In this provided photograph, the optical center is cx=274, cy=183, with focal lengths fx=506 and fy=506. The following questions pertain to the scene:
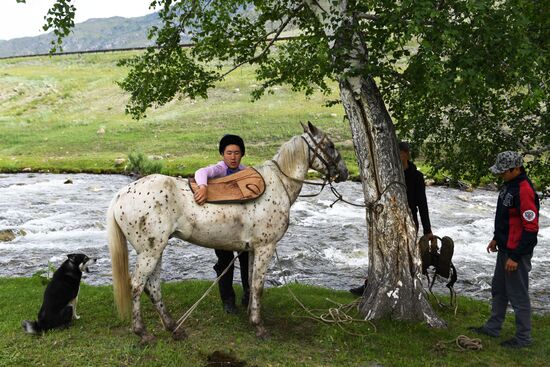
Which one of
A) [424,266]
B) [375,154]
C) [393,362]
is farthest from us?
[424,266]

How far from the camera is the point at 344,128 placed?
135 feet

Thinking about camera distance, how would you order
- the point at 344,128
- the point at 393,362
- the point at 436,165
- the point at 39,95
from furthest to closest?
1. the point at 39,95
2. the point at 344,128
3. the point at 436,165
4. the point at 393,362

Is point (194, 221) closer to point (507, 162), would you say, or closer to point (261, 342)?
point (261, 342)

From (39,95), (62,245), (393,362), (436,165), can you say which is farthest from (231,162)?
(39,95)

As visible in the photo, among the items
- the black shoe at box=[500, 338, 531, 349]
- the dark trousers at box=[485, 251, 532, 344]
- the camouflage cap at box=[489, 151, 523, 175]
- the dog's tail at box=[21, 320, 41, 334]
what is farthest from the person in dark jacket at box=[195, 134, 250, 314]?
the black shoe at box=[500, 338, 531, 349]

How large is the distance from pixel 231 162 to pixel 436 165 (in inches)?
247

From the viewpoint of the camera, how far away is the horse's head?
26.9ft

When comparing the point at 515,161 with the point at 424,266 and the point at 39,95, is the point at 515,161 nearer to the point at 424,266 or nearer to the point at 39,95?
the point at 424,266

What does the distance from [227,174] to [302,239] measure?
33.9 feet

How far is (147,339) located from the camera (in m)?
7.52

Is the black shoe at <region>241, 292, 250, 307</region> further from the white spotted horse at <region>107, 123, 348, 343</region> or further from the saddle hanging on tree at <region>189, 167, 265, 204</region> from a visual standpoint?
the saddle hanging on tree at <region>189, 167, 265, 204</region>

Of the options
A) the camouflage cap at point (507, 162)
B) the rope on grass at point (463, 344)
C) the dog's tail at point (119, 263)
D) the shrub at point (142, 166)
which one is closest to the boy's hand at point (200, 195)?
the dog's tail at point (119, 263)

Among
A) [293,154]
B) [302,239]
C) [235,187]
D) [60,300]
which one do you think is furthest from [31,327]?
[302,239]

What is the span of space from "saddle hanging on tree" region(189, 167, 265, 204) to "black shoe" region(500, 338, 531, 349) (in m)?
4.44
